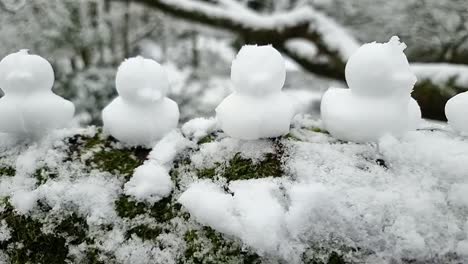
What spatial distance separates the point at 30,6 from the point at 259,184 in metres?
5.13

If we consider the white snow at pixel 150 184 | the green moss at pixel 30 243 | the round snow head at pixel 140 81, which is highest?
the round snow head at pixel 140 81

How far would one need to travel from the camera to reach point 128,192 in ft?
3.62

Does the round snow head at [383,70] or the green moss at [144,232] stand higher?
the round snow head at [383,70]

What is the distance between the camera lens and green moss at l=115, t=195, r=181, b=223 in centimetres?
107

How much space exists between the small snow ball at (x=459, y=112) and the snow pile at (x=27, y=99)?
1016 mm


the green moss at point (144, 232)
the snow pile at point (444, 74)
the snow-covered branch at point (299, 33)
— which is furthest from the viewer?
the snow-covered branch at point (299, 33)

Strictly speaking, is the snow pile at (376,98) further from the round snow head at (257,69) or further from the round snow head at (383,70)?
the round snow head at (257,69)

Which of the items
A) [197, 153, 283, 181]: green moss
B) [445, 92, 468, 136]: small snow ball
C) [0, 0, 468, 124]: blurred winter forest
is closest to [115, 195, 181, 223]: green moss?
[197, 153, 283, 181]: green moss

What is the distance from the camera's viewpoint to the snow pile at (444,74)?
2121 millimetres

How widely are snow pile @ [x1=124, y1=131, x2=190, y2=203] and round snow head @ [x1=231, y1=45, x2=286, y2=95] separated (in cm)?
24

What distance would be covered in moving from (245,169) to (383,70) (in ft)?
1.30

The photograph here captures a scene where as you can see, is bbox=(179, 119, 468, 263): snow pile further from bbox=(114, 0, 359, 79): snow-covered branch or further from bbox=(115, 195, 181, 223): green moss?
bbox=(114, 0, 359, 79): snow-covered branch

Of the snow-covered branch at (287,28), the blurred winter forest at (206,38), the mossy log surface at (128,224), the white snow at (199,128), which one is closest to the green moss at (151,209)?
the mossy log surface at (128,224)

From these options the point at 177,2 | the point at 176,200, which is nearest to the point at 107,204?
the point at 176,200
